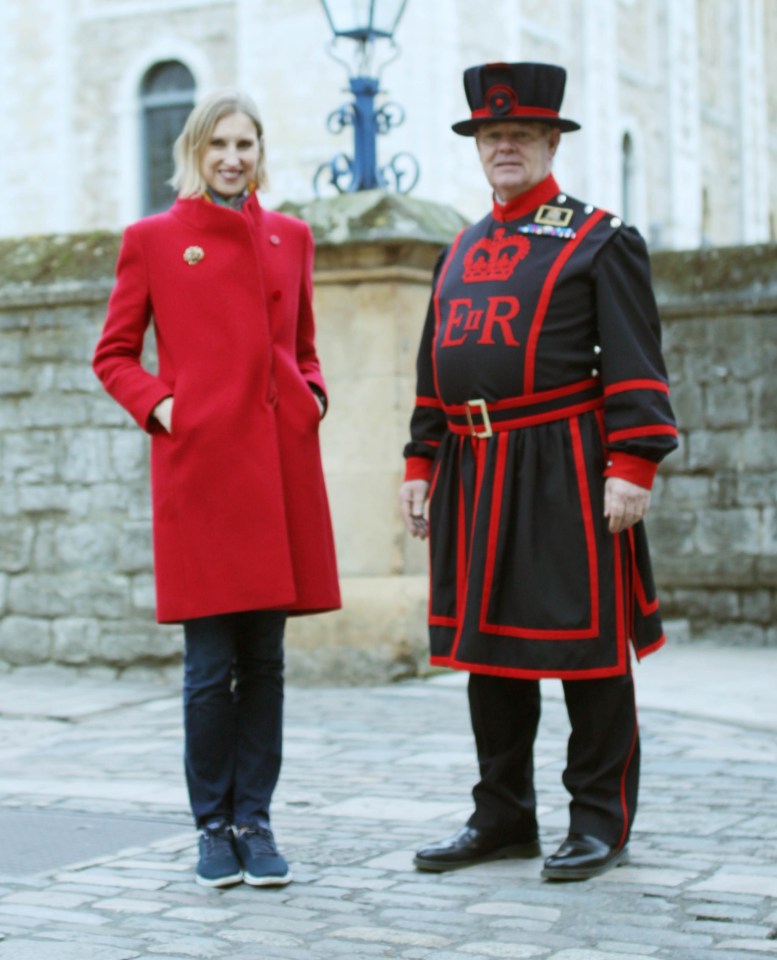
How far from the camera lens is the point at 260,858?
413 cm

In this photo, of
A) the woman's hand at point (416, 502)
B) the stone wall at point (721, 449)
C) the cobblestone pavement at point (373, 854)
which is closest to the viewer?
the cobblestone pavement at point (373, 854)

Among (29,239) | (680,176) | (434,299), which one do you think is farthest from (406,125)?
(434,299)

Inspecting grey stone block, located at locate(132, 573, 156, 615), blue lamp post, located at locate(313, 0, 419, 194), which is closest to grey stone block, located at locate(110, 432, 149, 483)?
grey stone block, located at locate(132, 573, 156, 615)

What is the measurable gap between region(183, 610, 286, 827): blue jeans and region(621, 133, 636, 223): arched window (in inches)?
1088

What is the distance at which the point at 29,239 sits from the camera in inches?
332

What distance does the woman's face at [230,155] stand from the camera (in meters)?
4.23

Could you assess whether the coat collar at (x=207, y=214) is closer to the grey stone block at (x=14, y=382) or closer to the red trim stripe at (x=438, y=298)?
the red trim stripe at (x=438, y=298)

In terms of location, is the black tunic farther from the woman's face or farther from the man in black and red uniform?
the woman's face

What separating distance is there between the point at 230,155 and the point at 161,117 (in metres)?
24.3

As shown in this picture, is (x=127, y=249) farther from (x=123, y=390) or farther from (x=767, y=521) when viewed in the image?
(x=767, y=521)

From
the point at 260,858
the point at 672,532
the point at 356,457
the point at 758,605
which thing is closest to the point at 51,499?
the point at 356,457

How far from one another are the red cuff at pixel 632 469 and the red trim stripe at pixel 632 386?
132 millimetres

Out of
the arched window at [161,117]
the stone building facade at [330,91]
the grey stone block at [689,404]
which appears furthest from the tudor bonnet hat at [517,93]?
the arched window at [161,117]

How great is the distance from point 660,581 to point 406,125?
16.2 metres
